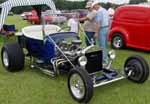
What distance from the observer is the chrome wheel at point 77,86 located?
5.68m

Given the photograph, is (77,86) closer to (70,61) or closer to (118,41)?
(70,61)

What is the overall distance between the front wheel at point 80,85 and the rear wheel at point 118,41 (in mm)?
5895

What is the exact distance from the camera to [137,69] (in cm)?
661

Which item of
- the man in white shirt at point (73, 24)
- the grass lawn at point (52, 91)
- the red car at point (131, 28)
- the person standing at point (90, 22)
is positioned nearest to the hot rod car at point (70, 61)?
the grass lawn at point (52, 91)

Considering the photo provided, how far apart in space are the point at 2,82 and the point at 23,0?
27.9ft

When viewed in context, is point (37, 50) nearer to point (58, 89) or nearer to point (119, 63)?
point (58, 89)

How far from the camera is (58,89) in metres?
6.50

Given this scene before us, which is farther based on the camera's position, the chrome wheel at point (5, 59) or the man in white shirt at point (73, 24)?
the man in white shirt at point (73, 24)

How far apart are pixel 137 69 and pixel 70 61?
1409 millimetres

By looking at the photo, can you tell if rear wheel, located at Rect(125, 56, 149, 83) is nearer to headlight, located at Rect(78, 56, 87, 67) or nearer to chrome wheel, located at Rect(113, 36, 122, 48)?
headlight, located at Rect(78, 56, 87, 67)

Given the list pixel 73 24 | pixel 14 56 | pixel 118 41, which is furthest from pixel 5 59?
pixel 118 41

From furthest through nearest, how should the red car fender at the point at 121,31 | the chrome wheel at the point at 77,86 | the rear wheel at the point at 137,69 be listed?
the red car fender at the point at 121,31, the rear wheel at the point at 137,69, the chrome wheel at the point at 77,86

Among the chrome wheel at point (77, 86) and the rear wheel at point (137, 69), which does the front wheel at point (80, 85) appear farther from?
the rear wheel at point (137, 69)

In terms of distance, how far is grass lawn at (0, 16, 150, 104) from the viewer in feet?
19.2
